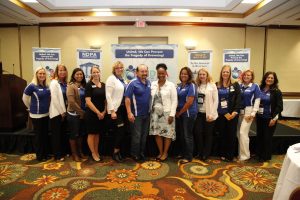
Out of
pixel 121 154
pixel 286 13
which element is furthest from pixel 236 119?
pixel 286 13

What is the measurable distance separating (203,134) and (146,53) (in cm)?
270

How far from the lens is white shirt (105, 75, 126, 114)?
10.7 ft

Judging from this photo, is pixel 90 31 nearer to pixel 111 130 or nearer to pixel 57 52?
pixel 57 52

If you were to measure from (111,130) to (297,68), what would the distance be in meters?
6.71

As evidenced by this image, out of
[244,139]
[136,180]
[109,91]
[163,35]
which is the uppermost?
[163,35]

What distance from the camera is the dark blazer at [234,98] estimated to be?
134 inches

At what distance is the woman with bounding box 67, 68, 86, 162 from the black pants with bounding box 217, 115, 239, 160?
2094 mm

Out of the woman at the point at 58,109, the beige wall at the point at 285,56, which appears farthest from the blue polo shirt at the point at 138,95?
the beige wall at the point at 285,56

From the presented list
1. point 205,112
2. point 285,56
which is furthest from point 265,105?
point 285,56

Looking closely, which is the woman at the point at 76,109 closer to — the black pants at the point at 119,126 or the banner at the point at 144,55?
the black pants at the point at 119,126

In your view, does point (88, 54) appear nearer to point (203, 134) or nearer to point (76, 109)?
point (76, 109)

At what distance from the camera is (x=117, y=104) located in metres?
3.35

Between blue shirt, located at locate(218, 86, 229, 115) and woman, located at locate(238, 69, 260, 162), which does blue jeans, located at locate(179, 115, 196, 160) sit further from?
woman, located at locate(238, 69, 260, 162)

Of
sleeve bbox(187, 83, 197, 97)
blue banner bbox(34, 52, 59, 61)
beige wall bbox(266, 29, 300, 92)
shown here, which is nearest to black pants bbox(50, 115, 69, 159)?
sleeve bbox(187, 83, 197, 97)
